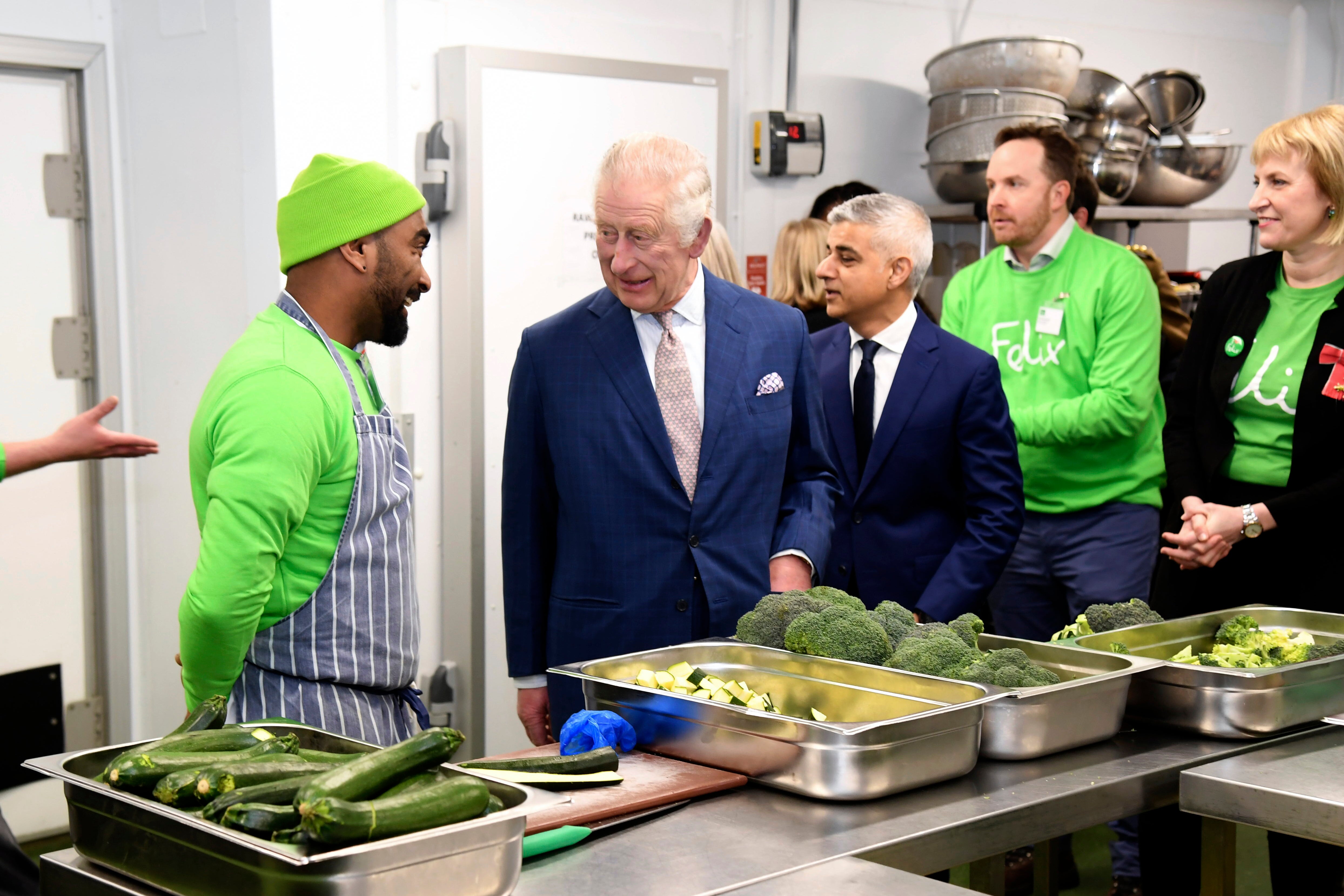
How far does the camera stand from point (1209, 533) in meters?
2.75

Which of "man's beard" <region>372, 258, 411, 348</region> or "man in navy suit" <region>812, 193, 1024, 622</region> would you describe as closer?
"man's beard" <region>372, 258, 411, 348</region>

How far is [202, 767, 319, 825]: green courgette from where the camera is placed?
126cm

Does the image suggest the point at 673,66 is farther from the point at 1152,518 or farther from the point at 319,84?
the point at 1152,518

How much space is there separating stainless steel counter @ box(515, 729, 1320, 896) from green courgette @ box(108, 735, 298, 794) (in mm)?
352

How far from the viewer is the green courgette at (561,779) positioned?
1655mm

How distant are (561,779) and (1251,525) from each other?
5.80 feet

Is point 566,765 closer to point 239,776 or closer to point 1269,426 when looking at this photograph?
point 239,776

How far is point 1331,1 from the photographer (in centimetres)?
732

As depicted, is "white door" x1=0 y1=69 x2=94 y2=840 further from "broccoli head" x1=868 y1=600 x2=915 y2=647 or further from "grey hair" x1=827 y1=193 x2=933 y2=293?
"broccoli head" x1=868 y1=600 x2=915 y2=647

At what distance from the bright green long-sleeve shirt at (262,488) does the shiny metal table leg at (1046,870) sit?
1420 millimetres

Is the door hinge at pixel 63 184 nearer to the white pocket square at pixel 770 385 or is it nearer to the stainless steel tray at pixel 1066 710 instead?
the white pocket square at pixel 770 385

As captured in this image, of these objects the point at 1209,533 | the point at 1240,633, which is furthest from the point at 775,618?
the point at 1209,533

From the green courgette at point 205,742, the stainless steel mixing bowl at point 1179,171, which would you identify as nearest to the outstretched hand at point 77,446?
the green courgette at point 205,742

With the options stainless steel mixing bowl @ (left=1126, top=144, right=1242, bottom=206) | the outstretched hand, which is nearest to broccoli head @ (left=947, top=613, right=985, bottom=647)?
the outstretched hand
